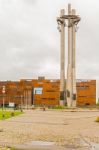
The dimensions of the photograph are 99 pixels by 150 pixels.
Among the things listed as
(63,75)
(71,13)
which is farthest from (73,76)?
(71,13)

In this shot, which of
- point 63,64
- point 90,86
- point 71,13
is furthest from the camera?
point 90,86

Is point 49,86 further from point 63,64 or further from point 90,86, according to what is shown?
point 63,64

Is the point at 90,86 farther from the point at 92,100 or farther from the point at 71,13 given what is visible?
the point at 71,13

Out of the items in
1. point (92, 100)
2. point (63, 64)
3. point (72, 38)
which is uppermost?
point (72, 38)

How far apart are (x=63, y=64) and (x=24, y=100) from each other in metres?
72.7

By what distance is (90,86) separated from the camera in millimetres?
197625

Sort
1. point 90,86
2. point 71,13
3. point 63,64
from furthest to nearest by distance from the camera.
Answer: point 90,86 → point 71,13 → point 63,64

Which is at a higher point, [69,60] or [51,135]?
[69,60]

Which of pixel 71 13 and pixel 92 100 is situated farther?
pixel 92 100

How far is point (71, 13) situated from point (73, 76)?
909 inches

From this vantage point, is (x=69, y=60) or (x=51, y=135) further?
(x=69, y=60)

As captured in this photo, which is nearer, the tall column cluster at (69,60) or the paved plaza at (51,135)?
the paved plaza at (51,135)

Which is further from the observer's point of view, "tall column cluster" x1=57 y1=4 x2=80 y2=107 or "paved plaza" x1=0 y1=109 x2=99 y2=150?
"tall column cluster" x1=57 y1=4 x2=80 y2=107

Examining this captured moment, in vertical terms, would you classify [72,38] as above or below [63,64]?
above
